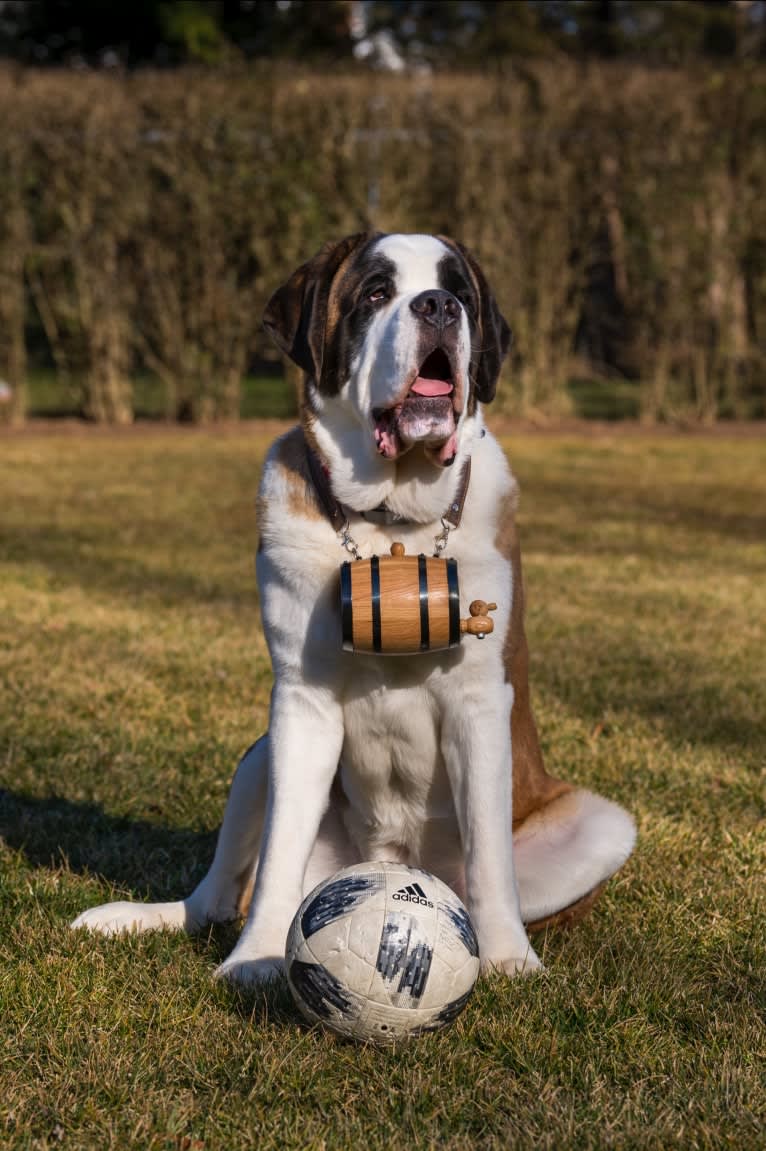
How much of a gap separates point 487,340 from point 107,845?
1.82 metres

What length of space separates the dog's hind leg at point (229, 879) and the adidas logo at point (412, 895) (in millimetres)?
690

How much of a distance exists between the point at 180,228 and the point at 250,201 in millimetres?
699

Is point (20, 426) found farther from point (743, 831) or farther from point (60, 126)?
point (743, 831)

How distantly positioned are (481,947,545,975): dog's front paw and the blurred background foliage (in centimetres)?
1103

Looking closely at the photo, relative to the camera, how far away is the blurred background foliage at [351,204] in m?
13.6

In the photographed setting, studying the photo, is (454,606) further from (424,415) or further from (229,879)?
(229,879)

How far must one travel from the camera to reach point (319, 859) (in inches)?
143

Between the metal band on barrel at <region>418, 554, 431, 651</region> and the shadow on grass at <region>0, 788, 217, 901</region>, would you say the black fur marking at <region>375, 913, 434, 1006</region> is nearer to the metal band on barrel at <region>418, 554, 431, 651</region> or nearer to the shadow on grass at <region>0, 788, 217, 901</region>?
the metal band on barrel at <region>418, 554, 431, 651</region>

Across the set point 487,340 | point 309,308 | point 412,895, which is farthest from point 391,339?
point 412,895

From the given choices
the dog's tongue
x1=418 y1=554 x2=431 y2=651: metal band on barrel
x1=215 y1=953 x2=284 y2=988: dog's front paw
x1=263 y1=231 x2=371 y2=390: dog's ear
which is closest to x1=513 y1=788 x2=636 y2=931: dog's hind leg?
x1=215 y1=953 x2=284 y2=988: dog's front paw

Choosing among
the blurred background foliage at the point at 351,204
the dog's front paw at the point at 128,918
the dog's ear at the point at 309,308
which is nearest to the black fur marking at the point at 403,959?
the dog's front paw at the point at 128,918

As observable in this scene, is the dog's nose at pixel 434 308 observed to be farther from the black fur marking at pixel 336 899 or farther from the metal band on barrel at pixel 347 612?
the black fur marking at pixel 336 899

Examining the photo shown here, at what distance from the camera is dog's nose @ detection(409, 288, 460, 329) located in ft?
10.6

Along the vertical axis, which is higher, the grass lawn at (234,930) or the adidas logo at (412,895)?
the adidas logo at (412,895)
